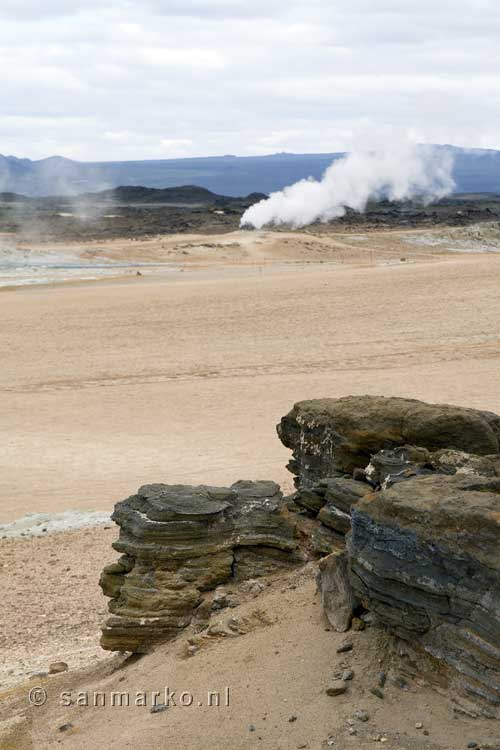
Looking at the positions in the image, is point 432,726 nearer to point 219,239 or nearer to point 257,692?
point 257,692

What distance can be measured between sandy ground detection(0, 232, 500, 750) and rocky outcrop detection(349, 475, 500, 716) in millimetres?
397

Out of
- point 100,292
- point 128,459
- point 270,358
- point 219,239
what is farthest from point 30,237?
point 128,459

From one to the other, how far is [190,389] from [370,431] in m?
16.1

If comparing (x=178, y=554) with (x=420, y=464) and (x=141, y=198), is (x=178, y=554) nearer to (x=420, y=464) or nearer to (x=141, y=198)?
(x=420, y=464)

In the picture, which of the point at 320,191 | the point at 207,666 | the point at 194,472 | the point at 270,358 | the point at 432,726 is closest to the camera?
the point at 432,726

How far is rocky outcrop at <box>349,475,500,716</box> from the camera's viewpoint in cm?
595

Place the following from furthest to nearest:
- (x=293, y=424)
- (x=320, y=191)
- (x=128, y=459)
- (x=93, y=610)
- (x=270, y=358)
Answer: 1. (x=320, y=191)
2. (x=270, y=358)
3. (x=128, y=459)
4. (x=93, y=610)
5. (x=293, y=424)

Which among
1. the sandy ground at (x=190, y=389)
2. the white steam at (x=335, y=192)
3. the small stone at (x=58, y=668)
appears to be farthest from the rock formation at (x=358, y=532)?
the white steam at (x=335, y=192)

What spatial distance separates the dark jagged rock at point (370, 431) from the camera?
→ 8250mm

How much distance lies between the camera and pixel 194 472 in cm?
1686

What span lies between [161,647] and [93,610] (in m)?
2.81

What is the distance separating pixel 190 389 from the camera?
2438 centimetres

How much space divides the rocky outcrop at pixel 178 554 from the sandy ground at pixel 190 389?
0.40 metres

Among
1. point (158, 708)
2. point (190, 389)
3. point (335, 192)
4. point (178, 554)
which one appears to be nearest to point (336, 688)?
point (158, 708)
